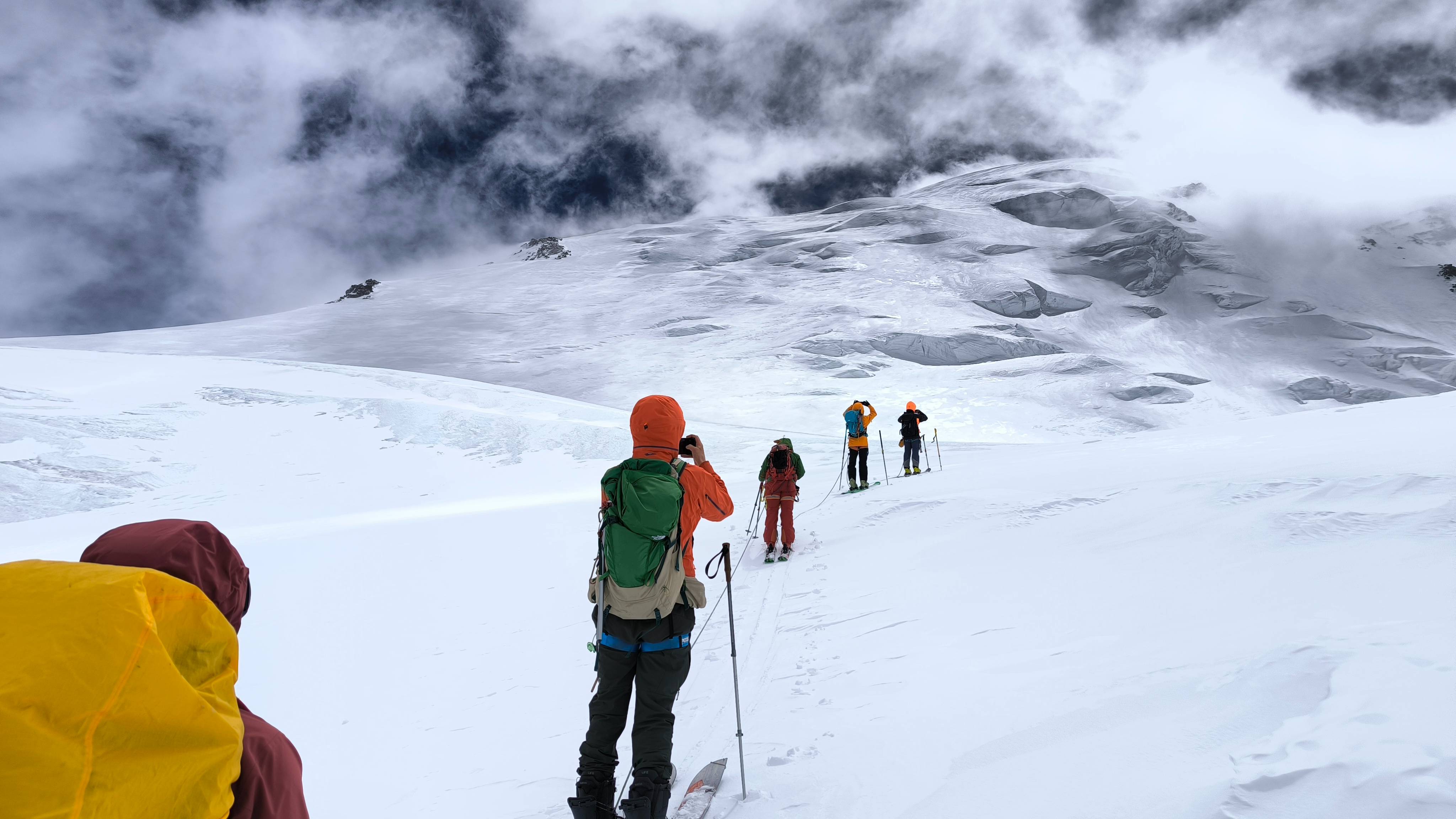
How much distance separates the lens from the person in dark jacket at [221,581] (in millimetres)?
1275

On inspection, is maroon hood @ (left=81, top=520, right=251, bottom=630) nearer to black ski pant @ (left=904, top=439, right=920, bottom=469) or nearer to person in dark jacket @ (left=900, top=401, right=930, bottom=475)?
person in dark jacket @ (left=900, top=401, right=930, bottom=475)

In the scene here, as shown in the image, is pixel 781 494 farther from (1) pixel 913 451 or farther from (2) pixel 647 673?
(1) pixel 913 451

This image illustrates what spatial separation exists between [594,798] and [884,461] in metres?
10.2

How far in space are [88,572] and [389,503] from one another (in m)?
12.7

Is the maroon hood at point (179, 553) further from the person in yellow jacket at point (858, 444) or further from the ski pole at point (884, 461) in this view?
the ski pole at point (884, 461)

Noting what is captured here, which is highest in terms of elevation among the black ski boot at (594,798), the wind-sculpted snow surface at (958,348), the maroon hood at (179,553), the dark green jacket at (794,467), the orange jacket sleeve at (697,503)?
the wind-sculpted snow surface at (958,348)

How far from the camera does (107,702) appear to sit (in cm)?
101

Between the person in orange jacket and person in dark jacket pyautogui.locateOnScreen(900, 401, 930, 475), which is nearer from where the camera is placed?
the person in orange jacket

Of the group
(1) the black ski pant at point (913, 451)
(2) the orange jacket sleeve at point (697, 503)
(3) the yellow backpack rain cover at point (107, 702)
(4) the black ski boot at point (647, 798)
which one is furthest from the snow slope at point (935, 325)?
(3) the yellow backpack rain cover at point (107, 702)

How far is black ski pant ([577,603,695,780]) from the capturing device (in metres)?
3.26

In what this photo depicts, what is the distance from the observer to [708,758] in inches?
156

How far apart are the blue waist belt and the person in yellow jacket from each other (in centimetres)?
893

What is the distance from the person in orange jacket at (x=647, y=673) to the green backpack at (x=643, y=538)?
0.06 meters

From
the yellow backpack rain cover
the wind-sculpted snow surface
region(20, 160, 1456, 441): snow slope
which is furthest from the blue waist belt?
the wind-sculpted snow surface
